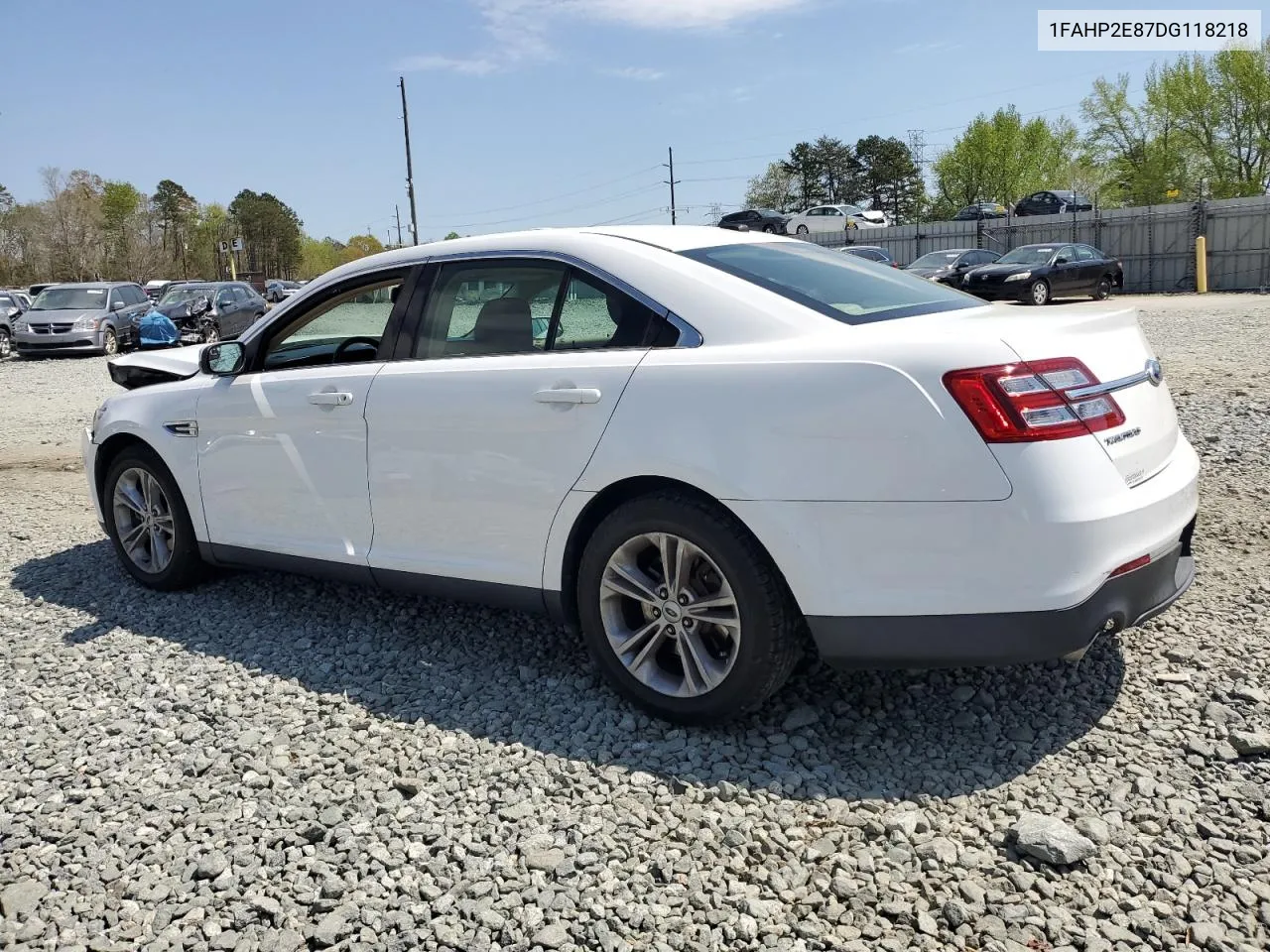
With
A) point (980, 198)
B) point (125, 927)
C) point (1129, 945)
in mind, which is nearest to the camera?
point (1129, 945)

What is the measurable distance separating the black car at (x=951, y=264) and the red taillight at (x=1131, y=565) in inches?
1015

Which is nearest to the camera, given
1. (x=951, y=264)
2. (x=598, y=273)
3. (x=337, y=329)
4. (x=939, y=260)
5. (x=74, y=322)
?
(x=598, y=273)

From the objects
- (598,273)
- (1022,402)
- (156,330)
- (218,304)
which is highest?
(218,304)

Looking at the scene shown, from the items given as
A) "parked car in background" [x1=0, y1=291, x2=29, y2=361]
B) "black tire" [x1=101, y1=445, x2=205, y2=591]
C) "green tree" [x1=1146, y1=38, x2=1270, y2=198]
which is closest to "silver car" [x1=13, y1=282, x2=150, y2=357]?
"parked car in background" [x1=0, y1=291, x2=29, y2=361]

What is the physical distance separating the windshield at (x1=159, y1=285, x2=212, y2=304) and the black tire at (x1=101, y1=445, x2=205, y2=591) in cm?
2402

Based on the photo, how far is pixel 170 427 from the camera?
4863 mm

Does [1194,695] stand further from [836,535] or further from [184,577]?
[184,577]

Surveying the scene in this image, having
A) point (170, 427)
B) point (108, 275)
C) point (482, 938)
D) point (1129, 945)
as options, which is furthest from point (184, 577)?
point (108, 275)

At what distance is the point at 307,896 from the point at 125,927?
0.44 meters

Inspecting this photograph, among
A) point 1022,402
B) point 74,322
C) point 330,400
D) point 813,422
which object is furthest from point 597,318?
point 74,322

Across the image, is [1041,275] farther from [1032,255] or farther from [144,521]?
[144,521]

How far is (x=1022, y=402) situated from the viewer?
2.77 metres

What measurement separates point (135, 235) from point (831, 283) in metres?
100

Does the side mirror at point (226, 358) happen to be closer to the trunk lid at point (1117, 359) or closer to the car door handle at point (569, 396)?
the car door handle at point (569, 396)
